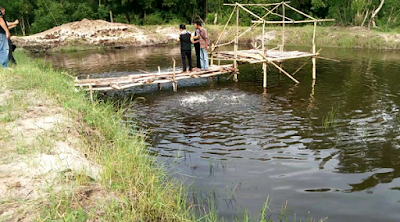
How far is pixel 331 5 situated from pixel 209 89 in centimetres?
2247

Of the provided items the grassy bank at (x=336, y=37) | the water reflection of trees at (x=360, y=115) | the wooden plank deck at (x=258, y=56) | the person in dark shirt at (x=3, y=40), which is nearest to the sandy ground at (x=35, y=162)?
the person in dark shirt at (x=3, y=40)

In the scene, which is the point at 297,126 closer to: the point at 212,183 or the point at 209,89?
the point at 212,183

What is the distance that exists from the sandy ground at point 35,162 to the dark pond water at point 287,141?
6.86 feet

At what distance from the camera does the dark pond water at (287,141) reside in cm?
550

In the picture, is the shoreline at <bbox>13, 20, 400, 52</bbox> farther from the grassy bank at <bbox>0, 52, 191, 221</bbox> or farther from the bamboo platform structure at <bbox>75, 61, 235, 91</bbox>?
the grassy bank at <bbox>0, 52, 191, 221</bbox>

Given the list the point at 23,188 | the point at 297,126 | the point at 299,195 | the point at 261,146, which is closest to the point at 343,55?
the point at 297,126

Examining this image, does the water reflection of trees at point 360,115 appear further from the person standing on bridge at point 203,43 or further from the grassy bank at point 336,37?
the grassy bank at point 336,37

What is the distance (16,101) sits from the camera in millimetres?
7211

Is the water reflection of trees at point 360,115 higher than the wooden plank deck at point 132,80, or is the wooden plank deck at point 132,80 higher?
the wooden plank deck at point 132,80

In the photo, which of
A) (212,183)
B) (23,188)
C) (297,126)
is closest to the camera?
(23,188)

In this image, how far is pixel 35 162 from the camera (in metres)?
4.68

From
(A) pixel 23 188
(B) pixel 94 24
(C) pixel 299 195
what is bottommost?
(C) pixel 299 195

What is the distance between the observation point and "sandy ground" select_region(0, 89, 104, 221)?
3811mm

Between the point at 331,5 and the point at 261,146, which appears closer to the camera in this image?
the point at 261,146
